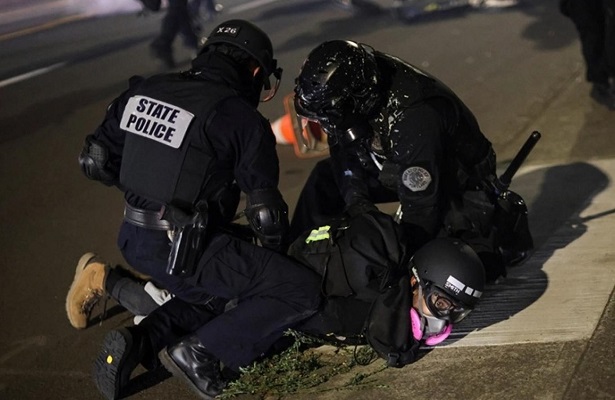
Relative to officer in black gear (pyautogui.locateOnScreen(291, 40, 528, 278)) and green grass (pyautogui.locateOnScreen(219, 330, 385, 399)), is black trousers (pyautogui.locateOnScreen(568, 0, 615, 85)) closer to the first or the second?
officer in black gear (pyautogui.locateOnScreen(291, 40, 528, 278))

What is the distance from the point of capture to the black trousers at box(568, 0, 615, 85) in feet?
25.7

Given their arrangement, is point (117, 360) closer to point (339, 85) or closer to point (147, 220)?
point (147, 220)

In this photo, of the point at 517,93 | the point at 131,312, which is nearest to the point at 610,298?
the point at 131,312

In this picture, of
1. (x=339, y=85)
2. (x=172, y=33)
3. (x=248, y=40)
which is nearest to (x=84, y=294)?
(x=248, y=40)

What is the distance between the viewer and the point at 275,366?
4.70 meters

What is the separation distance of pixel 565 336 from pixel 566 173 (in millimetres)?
2272

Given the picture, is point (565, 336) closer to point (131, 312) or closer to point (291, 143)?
point (131, 312)

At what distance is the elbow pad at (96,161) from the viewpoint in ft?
15.7

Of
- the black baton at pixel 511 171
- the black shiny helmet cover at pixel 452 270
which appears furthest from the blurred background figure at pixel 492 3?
the black shiny helmet cover at pixel 452 270

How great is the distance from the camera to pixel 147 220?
4688 mm

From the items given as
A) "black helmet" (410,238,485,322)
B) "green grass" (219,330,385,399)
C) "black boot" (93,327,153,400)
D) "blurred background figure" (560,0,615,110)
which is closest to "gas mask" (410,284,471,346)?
"black helmet" (410,238,485,322)

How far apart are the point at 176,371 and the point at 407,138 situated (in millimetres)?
1449

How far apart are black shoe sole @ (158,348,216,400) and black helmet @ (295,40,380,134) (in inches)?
50.9

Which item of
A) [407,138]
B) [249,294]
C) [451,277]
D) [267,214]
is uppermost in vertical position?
[407,138]
